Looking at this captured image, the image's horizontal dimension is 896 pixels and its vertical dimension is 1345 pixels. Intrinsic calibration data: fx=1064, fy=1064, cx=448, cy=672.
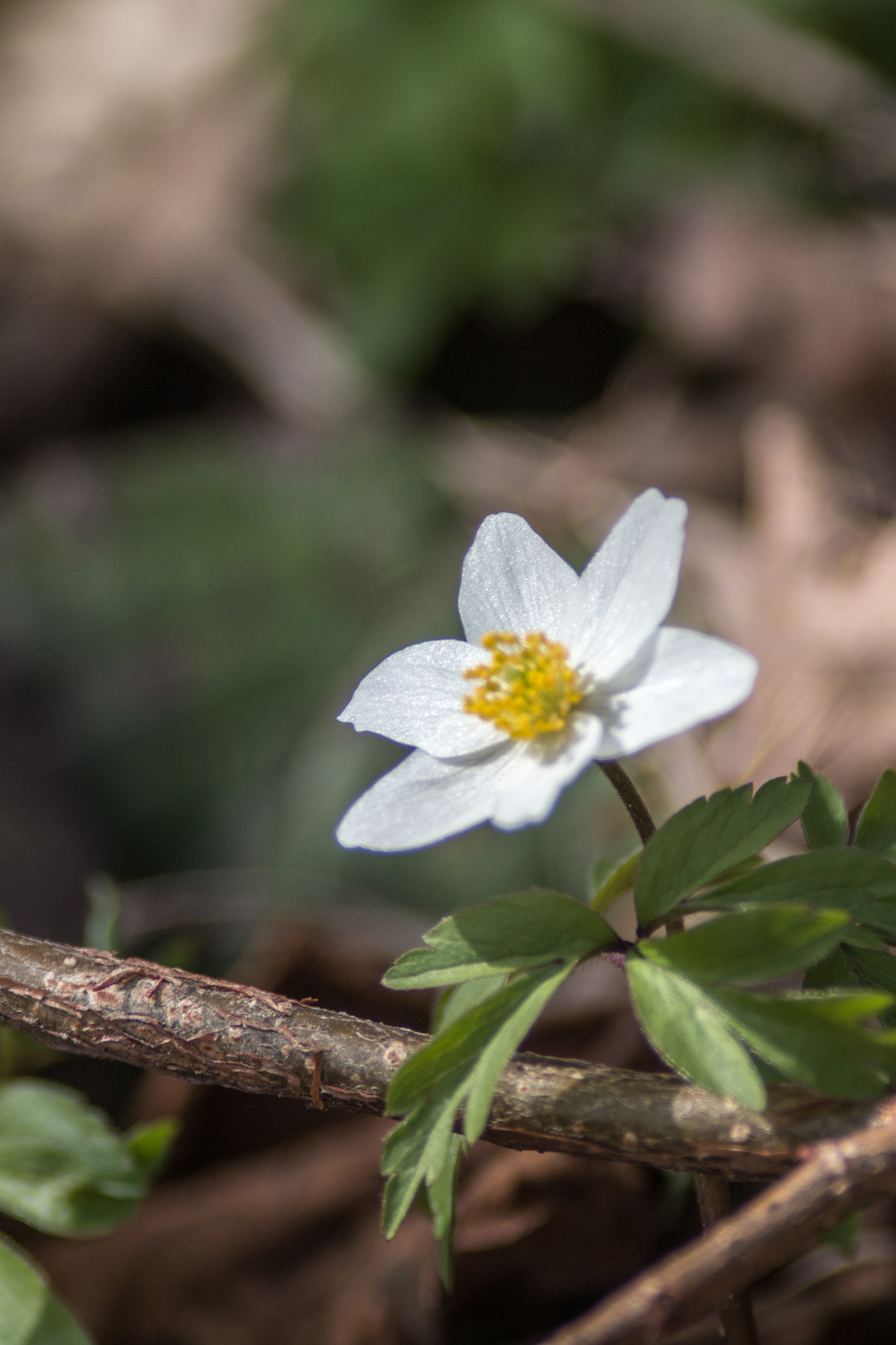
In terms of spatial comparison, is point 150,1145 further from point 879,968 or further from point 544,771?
point 879,968

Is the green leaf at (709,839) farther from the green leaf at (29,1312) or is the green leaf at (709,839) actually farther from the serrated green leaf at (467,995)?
the green leaf at (29,1312)

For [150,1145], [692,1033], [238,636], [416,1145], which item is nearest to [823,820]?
[692,1033]

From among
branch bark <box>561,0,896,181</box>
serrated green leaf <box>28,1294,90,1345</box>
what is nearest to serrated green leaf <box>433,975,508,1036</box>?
serrated green leaf <box>28,1294,90,1345</box>

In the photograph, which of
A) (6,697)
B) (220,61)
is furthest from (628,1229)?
(220,61)

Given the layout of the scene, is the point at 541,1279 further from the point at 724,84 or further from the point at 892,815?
the point at 724,84

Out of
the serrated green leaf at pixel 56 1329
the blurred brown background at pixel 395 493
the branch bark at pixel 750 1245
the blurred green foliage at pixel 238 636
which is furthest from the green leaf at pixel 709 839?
the blurred green foliage at pixel 238 636

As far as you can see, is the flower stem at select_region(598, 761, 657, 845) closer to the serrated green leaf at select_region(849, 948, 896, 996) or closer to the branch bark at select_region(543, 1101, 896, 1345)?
the serrated green leaf at select_region(849, 948, 896, 996)
